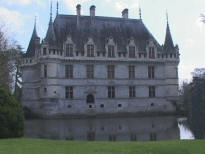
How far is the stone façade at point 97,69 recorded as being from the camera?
1548 inches

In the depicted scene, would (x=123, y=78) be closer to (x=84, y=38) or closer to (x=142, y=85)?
(x=142, y=85)

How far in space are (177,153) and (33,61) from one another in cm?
3497

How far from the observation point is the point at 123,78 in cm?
4225

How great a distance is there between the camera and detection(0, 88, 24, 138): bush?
45.1ft

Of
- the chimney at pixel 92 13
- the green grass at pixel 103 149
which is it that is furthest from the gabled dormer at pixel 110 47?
the green grass at pixel 103 149

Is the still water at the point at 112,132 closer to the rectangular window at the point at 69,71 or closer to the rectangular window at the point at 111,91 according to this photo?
the rectangular window at the point at 69,71

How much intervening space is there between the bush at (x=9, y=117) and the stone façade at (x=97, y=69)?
78.1ft

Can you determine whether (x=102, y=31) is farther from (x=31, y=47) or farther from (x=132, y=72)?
(x=31, y=47)

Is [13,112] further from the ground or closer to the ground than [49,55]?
closer to the ground

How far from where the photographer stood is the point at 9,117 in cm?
1377

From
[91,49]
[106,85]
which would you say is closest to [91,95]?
[106,85]

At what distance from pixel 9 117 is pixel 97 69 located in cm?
2784

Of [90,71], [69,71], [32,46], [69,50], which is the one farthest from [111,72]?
[32,46]

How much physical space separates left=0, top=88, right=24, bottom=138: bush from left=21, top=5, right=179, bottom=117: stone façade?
2382 cm
